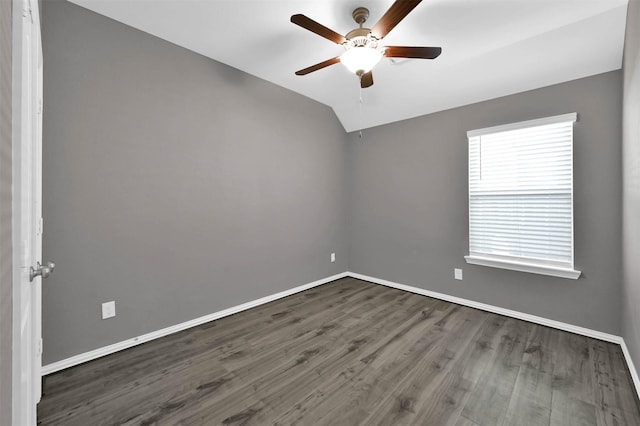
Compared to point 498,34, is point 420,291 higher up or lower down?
lower down

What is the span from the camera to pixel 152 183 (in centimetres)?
233

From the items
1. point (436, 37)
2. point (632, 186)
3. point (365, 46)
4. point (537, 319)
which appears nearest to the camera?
point (632, 186)

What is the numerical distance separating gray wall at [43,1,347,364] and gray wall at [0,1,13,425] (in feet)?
5.75

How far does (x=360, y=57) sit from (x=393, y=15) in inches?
13.2

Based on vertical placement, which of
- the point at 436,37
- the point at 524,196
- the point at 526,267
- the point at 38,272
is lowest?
the point at 526,267

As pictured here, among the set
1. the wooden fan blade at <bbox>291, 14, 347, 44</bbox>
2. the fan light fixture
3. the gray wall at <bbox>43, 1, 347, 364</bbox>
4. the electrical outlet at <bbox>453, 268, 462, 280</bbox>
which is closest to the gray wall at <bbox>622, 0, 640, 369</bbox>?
the electrical outlet at <bbox>453, 268, 462, 280</bbox>

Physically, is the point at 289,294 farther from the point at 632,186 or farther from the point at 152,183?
the point at 632,186

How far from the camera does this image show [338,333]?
244 centimetres

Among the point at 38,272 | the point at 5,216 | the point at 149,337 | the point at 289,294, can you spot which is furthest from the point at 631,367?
the point at 149,337

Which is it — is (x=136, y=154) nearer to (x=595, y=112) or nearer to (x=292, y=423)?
(x=292, y=423)

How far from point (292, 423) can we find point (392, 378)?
0.74 metres

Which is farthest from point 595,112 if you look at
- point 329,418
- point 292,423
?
point 292,423

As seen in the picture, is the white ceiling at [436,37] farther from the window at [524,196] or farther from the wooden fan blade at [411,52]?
the window at [524,196]

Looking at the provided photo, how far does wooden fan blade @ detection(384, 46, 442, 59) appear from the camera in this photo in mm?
1860
